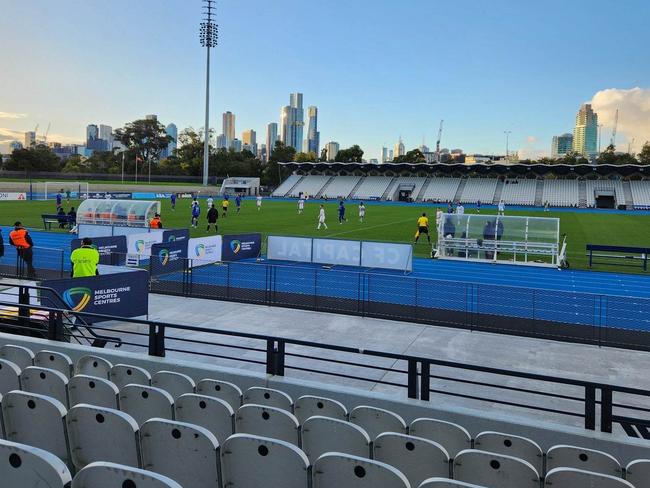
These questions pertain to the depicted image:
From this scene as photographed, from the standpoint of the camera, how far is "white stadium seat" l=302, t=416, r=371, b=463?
4391mm

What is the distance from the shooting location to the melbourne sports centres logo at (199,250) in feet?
74.9

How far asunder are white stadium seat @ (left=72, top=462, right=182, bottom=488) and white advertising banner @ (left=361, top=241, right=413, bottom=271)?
21.5 metres

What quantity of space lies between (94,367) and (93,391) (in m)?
1.30

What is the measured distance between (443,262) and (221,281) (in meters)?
11.6

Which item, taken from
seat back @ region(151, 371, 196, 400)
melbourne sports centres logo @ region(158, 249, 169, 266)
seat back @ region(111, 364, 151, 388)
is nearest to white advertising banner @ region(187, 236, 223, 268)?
melbourne sports centres logo @ region(158, 249, 169, 266)

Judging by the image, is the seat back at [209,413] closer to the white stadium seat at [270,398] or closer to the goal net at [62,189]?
the white stadium seat at [270,398]

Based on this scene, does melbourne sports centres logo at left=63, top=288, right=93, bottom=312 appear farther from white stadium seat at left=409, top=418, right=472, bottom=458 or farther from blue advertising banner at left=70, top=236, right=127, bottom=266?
white stadium seat at left=409, top=418, right=472, bottom=458

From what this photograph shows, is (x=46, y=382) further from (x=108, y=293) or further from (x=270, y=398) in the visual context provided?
(x=108, y=293)

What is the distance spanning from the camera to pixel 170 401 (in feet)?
16.9

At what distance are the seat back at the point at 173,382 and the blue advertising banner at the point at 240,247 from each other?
19.0 metres

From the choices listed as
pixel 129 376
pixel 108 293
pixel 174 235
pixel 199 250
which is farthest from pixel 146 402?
pixel 174 235

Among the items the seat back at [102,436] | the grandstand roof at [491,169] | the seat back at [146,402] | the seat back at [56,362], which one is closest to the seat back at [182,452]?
the seat back at [102,436]

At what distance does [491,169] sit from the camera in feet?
314

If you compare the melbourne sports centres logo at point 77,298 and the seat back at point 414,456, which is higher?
the seat back at point 414,456
